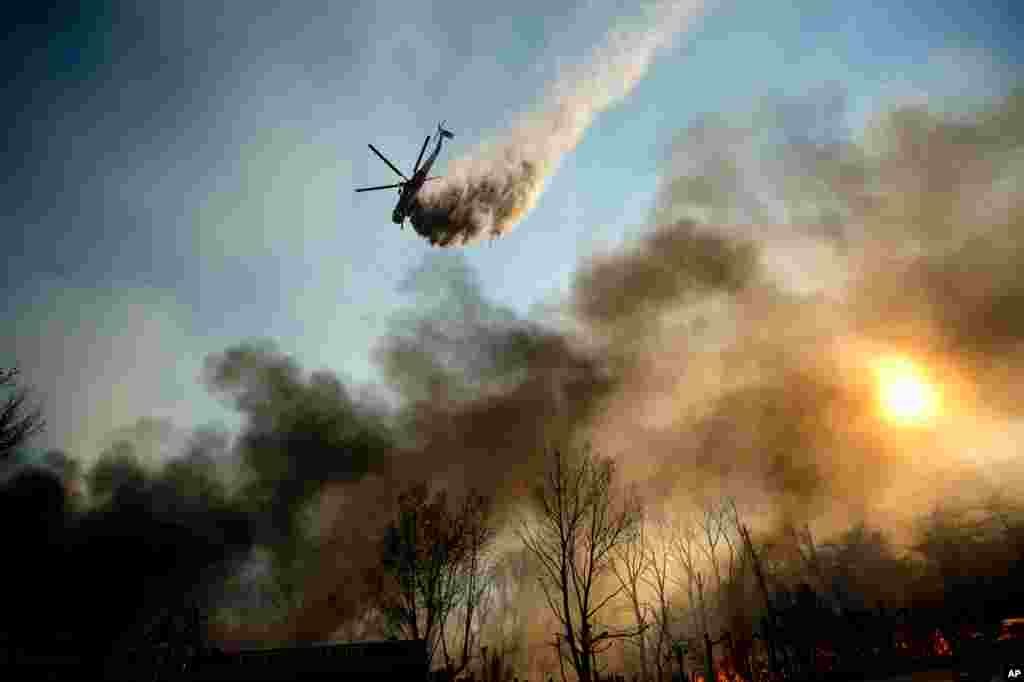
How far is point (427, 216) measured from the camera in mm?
36906

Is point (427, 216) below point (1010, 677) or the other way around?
the other way around

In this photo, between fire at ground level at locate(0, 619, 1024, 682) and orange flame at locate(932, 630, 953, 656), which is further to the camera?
orange flame at locate(932, 630, 953, 656)

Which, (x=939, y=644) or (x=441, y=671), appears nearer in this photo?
(x=441, y=671)

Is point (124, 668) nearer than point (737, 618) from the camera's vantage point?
Yes

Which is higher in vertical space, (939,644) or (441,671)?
(441,671)

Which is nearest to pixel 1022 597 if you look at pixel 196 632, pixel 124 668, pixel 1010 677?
pixel 1010 677

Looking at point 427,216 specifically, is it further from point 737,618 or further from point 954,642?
point 737,618

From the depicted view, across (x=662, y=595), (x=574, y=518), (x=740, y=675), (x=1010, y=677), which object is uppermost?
(x=574, y=518)

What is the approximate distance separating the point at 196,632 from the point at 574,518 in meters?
54.2

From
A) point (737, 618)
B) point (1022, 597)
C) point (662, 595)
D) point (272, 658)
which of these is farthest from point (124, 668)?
point (1022, 597)

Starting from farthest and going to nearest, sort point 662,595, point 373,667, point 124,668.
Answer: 1. point 124,668
2. point 662,595
3. point 373,667

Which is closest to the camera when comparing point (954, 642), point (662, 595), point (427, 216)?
point (427, 216)

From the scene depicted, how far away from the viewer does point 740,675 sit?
70.8 meters

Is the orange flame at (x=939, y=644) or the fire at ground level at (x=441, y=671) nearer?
the fire at ground level at (x=441, y=671)
